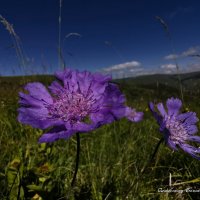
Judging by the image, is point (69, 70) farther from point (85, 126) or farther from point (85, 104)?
point (85, 126)

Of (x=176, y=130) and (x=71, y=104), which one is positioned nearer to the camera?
(x=71, y=104)

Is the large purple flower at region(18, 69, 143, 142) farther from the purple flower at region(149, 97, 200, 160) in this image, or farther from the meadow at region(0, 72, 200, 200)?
the purple flower at region(149, 97, 200, 160)

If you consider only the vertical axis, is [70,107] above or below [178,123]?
above

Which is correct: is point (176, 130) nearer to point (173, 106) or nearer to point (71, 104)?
point (173, 106)

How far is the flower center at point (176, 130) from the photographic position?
2.18 meters

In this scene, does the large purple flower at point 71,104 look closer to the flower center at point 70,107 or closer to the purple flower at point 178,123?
the flower center at point 70,107

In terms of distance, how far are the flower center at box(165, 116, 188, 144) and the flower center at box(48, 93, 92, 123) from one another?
697mm

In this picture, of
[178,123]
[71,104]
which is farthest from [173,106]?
[71,104]

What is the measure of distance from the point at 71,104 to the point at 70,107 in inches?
0.8

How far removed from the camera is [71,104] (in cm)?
182

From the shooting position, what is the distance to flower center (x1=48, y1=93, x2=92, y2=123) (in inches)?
68.2

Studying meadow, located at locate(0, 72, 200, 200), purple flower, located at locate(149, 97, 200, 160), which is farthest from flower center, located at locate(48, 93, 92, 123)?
purple flower, located at locate(149, 97, 200, 160)

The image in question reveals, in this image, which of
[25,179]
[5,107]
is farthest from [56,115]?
[5,107]

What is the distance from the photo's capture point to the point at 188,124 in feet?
7.55
